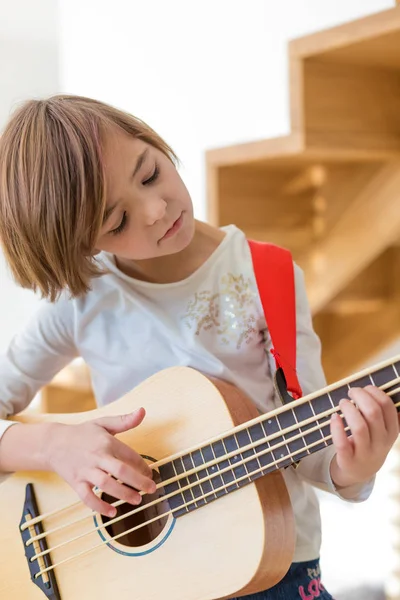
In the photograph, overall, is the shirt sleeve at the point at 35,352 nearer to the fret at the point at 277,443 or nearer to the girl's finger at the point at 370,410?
the fret at the point at 277,443

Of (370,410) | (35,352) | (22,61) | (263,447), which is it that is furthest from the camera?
(22,61)

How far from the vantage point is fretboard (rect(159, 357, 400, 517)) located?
0.87 metres

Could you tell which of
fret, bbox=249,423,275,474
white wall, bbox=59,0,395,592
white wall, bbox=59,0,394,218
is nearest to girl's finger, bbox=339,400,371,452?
fret, bbox=249,423,275,474

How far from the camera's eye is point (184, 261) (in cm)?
112

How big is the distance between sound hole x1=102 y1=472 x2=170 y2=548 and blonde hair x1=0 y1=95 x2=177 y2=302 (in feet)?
0.98

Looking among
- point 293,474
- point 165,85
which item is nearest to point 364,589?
point 293,474

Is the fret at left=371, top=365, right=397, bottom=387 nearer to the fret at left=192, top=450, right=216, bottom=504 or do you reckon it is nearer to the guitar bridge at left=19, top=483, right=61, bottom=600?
the fret at left=192, top=450, right=216, bottom=504

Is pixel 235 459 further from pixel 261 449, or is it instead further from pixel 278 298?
pixel 278 298

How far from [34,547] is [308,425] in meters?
0.45

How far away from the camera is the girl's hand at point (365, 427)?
0.83 metres

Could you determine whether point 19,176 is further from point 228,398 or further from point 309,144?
point 309,144

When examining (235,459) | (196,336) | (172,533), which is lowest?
(172,533)

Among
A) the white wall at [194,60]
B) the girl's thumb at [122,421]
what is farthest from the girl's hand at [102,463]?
the white wall at [194,60]

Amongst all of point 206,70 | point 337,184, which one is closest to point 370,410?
point 337,184
